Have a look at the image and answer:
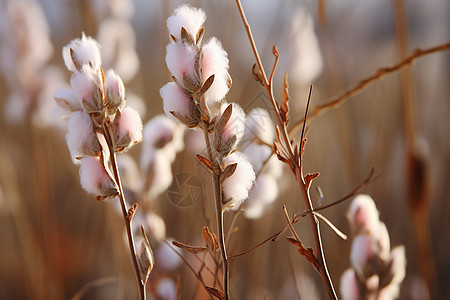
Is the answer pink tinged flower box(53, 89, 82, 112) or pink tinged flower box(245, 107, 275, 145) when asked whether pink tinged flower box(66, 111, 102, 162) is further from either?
pink tinged flower box(245, 107, 275, 145)

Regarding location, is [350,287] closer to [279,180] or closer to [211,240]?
[211,240]

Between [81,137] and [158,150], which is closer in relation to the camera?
[81,137]

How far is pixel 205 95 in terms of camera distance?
0.25 m

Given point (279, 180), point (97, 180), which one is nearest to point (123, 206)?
point (97, 180)

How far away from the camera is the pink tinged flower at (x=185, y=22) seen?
25 centimetres

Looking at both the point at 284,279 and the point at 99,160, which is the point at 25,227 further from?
the point at 99,160

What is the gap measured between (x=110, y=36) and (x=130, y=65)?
2.4 inches

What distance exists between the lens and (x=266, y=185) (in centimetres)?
36

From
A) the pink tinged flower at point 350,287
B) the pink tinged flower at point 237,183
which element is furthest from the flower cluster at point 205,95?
the pink tinged flower at point 350,287

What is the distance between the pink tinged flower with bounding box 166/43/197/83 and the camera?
0.24 meters

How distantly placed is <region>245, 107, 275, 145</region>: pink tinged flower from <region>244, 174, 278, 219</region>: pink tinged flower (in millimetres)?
30

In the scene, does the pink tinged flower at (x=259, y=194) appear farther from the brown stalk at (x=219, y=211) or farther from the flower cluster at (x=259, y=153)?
the brown stalk at (x=219, y=211)

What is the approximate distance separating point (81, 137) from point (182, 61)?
2.6 inches

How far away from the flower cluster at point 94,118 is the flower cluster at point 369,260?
0.15m
